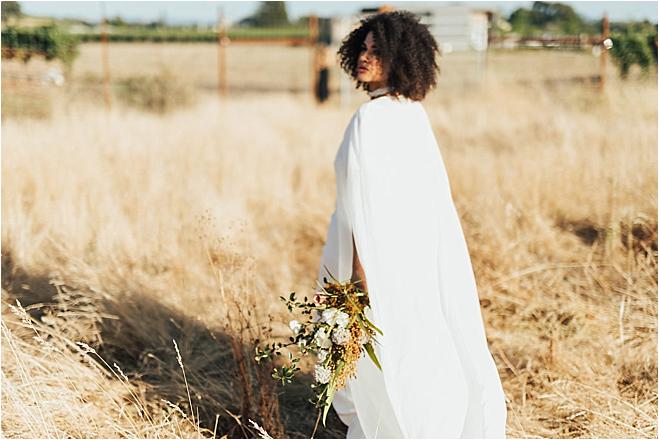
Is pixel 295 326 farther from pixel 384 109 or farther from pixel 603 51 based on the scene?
pixel 603 51

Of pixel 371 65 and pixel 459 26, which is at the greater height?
pixel 459 26

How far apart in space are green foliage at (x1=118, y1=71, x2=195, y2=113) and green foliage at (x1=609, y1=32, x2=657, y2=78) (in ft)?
22.7

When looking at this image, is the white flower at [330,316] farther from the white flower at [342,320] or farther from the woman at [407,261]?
the woman at [407,261]

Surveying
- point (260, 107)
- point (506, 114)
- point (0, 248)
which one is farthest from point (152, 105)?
point (0, 248)

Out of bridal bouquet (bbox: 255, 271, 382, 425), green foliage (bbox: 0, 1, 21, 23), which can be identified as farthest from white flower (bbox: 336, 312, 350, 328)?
green foliage (bbox: 0, 1, 21, 23)

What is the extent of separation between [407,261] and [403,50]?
2.67ft

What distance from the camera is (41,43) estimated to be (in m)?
12.4

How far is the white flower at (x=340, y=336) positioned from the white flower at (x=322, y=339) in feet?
0.09

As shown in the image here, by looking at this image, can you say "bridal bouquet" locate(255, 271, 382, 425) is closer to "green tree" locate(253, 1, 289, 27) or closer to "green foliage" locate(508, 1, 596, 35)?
"green foliage" locate(508, 1, 596, 35)

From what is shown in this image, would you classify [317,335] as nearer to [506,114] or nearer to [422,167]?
[422,167]

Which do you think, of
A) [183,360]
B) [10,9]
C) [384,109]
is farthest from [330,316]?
[10,9]

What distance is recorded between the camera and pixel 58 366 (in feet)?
11.3

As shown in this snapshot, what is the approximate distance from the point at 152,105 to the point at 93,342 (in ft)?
31.3

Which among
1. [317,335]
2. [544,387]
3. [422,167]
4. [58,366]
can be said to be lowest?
[544,387]
